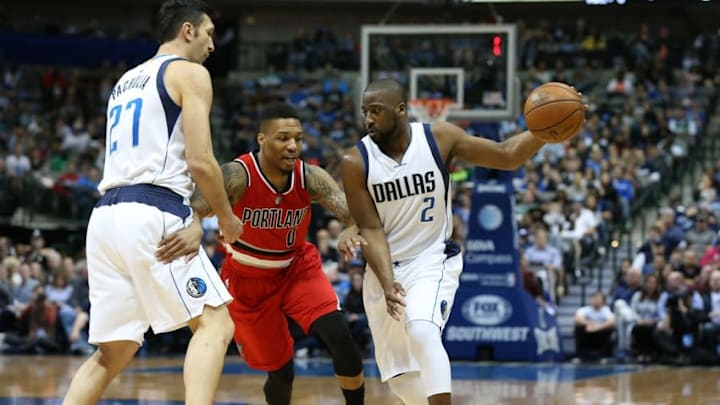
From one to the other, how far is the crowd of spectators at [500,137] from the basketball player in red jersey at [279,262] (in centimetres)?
669

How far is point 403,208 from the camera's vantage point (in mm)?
6480

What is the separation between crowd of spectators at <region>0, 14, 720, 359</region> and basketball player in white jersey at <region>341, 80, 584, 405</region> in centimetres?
731

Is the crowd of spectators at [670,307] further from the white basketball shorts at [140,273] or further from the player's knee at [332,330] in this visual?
the white basketball shorts at [140,273]

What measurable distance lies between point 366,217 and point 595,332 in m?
8.04

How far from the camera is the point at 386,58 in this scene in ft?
49.6

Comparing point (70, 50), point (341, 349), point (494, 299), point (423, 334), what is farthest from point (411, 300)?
point (70, 50)

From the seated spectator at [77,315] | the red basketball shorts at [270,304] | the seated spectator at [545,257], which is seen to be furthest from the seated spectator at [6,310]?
the red basketball shorts at [270,304]

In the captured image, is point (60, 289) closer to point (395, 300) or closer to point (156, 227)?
point (395, 300)

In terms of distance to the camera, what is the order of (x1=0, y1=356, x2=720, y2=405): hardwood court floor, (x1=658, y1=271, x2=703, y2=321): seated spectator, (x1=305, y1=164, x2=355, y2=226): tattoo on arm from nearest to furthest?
(x1=305, y1=164, x2=355, y2=226): tattoo on arm
(x1=0, y1=356, x2=720, y2=405): hardwood court floor
(x1=658, y1=271, x2=703, y2=321): seated spectator

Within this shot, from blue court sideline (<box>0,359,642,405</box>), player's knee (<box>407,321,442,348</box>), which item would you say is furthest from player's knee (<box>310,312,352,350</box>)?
blue court sideline (<box>0,359,642,405</box>)

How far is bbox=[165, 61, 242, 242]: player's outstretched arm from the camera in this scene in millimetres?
5211

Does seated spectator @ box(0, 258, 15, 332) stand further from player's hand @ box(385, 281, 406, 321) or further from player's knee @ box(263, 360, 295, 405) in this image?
player's hand @ box(385, 281, 406, 321)

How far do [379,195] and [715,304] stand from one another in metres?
8.13

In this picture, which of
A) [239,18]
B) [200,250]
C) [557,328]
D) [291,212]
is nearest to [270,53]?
[239,18]
